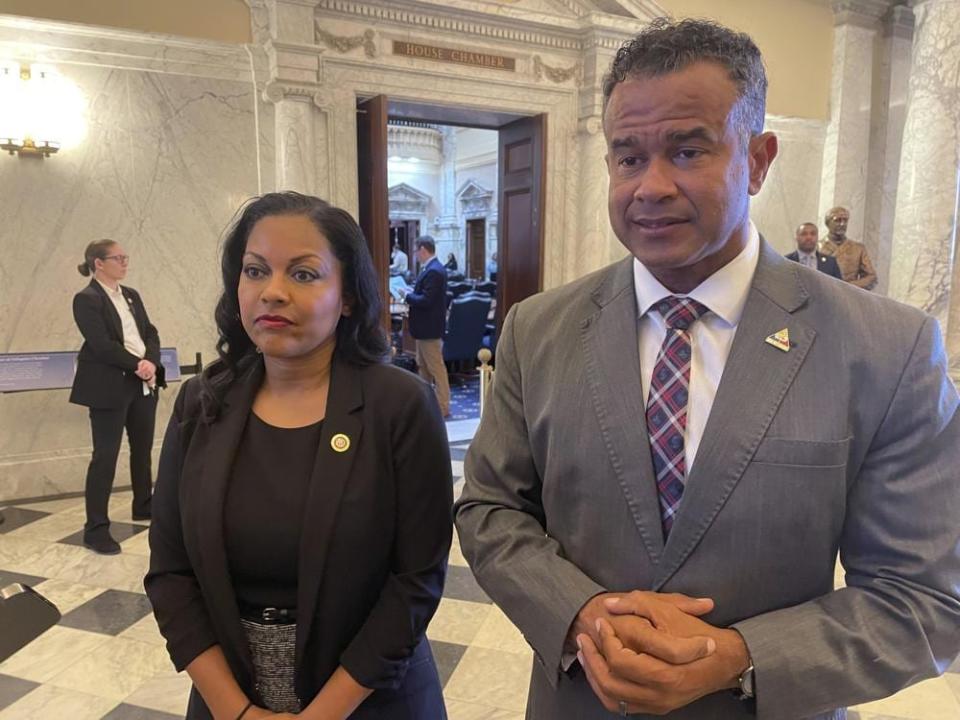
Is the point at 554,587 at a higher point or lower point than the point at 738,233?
lower

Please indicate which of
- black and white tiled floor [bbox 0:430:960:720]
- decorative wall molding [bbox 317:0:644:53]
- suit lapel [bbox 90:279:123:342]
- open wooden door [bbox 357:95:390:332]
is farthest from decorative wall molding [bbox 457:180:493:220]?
black and white tiled floor [bbox 0:430:960:720]

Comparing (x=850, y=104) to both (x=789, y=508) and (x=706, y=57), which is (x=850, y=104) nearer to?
(x=706, y=57)

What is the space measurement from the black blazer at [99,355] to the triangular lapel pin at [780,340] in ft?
12.7

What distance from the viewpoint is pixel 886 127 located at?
7.70m

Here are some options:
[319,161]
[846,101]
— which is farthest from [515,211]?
[846,101]

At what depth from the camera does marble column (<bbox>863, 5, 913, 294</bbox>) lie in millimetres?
7562

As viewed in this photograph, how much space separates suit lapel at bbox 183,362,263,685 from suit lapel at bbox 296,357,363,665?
146mm

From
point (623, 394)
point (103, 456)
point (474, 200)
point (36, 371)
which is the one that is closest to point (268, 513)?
point (623, 394)

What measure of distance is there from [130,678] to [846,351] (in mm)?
2980

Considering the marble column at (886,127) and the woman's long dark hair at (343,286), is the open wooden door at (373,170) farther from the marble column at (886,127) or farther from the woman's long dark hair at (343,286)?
the marble column at (886,127)

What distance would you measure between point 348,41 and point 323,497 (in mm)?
5097

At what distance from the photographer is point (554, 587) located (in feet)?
3.54

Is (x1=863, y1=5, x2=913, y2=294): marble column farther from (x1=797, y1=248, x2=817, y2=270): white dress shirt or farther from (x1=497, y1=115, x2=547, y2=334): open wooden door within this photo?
(x1=497, y1=115, x2=547, y2=334): open wooden door

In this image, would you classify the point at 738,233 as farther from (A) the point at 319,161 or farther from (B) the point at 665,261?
(A) the point at 319,161
